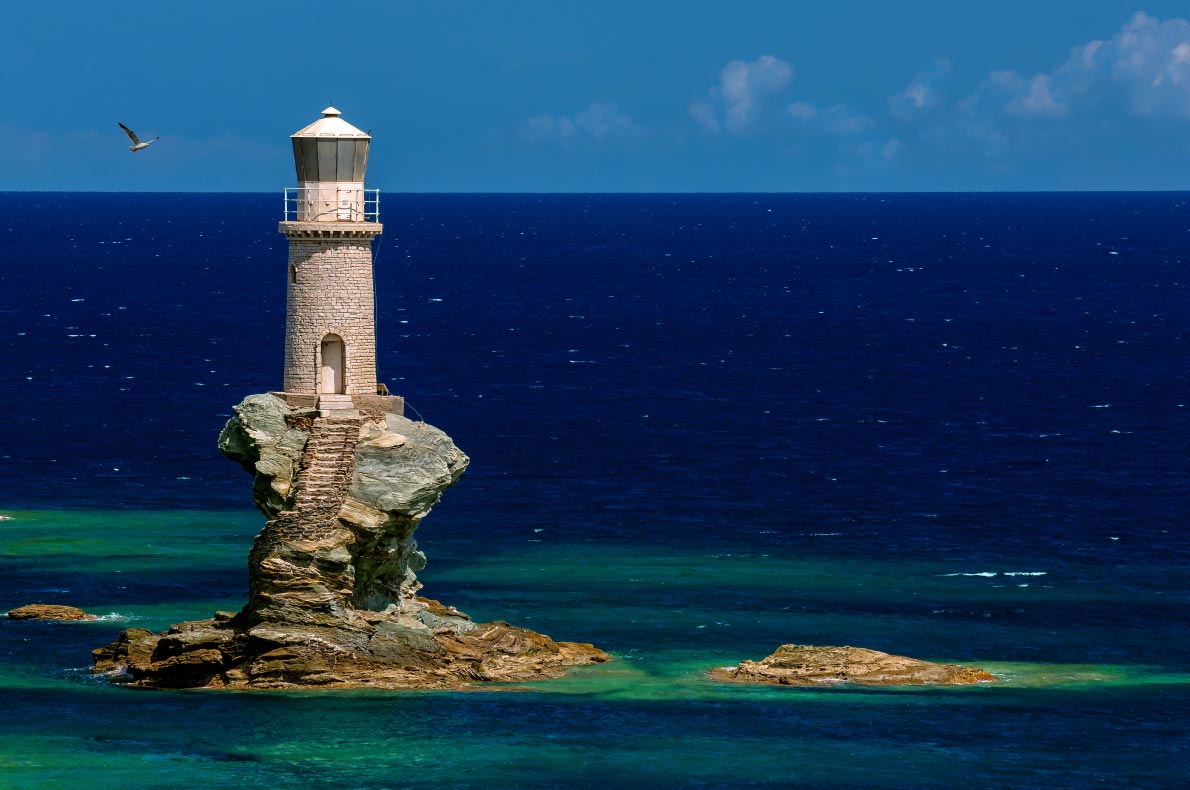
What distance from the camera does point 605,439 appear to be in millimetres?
134625

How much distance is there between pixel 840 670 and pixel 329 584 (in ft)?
61.4

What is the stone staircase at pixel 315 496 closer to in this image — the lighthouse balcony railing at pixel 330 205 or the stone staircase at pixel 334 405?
the stone staircase at pixel 334 405

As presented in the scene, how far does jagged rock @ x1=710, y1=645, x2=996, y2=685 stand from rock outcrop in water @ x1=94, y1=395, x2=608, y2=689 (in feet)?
22.0

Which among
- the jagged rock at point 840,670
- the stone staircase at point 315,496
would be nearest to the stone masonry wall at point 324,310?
the stone staircase at point 315,496

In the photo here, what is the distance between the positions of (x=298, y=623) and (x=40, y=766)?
35.1ft

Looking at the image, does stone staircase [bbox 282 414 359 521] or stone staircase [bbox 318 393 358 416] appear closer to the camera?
stone staircase [bbox 282 414 359 521]

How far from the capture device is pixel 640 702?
231 feet

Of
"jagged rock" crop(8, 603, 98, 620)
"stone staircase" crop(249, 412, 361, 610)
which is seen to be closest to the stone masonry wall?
"stone staircase" crop(249, 412, 361, 610)

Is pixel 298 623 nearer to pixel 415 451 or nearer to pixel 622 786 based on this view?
pixel 415 451

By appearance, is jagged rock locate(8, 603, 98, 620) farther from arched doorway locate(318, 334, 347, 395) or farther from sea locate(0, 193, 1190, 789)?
arched doorway locate(318, 334, 347, 395)

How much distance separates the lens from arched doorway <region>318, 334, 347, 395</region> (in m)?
72.4

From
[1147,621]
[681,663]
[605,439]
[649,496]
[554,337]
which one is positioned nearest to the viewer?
[681,663]

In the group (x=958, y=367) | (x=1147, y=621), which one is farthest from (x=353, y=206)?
(x=958, y=367)
